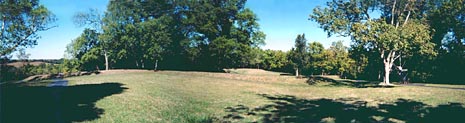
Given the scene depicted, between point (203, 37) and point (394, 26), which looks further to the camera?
point (203, 37)

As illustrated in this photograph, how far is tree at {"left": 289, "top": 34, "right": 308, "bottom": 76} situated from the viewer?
8894 centimetres

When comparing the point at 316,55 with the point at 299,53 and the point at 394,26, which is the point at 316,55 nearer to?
the point at 299,53

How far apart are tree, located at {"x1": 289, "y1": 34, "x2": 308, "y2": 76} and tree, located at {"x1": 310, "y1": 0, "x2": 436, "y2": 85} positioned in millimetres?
44306

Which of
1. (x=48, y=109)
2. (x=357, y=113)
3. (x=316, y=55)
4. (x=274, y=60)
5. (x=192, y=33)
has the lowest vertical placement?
(x=357, y=113)

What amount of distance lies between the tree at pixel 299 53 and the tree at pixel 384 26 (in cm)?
4431

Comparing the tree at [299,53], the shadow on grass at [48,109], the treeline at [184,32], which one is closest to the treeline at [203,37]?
the treeline at [184,32]

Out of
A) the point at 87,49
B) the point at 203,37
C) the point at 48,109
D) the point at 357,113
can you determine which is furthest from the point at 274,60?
the point at 48,109

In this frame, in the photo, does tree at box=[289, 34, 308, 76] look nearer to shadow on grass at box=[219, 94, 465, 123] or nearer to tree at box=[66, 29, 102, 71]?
tree at box=[66, 29, 102, 71]

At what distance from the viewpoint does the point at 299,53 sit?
9000 cm

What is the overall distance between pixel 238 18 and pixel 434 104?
44100 millimetres

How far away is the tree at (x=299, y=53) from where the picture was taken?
292ft

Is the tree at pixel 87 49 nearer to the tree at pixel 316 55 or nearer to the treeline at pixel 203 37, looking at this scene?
the treeline at pixel 203 37

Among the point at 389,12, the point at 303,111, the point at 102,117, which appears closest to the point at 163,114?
the point at 102,117

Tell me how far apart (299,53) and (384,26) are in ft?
174
